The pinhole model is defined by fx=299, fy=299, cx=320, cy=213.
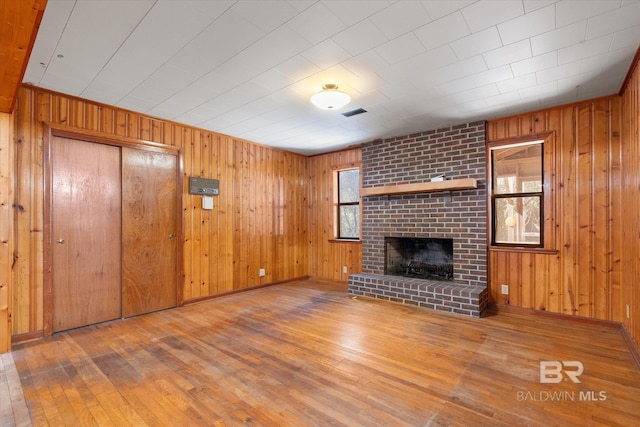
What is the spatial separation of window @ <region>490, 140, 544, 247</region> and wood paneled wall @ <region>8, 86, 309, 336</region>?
3483 mm

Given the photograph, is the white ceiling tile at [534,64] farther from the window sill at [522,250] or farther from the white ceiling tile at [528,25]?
the window sill at [522,250]

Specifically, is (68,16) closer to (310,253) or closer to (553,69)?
(553,69)

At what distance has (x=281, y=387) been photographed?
219cm

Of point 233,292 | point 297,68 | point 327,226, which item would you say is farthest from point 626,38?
point 233,292

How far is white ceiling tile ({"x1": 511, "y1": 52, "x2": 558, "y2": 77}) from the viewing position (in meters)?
2.55

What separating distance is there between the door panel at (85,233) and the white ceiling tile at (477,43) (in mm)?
3886

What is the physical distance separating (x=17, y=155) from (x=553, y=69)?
5233mm

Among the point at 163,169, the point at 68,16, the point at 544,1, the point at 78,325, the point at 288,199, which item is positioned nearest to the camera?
the point at 544,1

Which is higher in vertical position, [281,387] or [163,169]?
[163,169]

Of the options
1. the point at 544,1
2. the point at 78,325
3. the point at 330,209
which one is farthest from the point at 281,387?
the point at 330,209

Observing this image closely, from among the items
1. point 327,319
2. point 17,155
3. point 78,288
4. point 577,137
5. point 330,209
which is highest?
point 577,137

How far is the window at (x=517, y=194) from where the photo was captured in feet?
12.7

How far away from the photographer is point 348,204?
5871 millimetres

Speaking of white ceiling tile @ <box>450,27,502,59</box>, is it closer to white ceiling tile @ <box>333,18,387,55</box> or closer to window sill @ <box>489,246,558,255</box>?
white ceiling tile @ <box>333,18,387,55</box>
